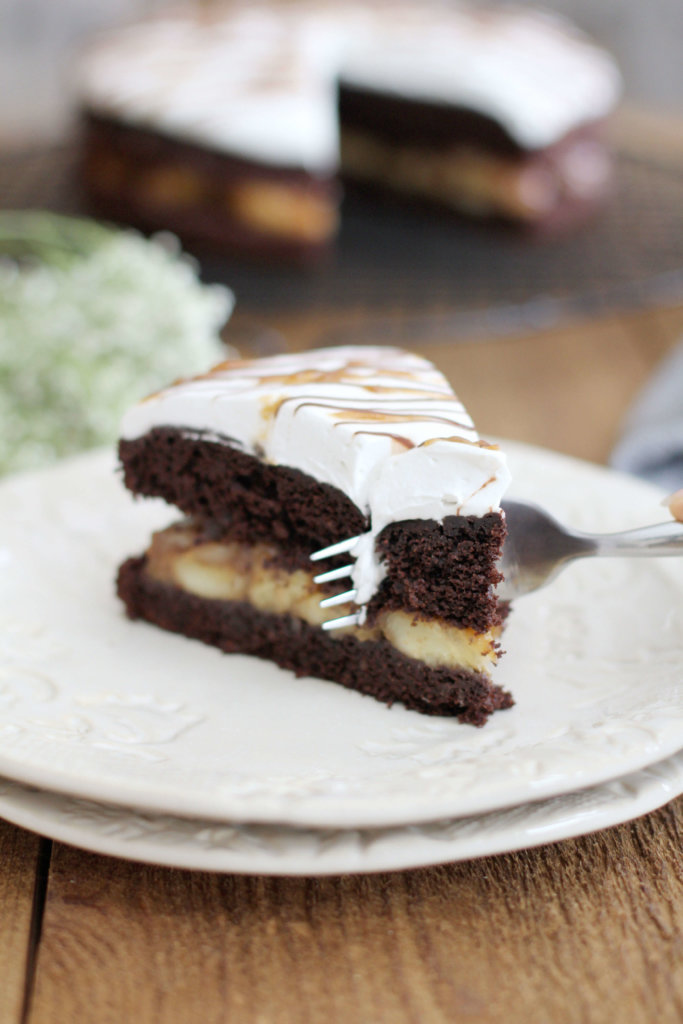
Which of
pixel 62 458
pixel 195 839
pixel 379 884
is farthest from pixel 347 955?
pixel 62 458

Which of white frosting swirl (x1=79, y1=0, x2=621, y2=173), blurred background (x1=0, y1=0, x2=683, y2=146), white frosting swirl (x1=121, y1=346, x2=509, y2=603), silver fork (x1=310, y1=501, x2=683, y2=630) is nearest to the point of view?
white frosting swirl (x1=121, y1=346, x2=509, y2=603)

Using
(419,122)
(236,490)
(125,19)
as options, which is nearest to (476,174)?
(419,122)

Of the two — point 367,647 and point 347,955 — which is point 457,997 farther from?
point 367,647

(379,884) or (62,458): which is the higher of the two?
Result: (379,884)

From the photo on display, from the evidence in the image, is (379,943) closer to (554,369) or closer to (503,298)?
(554,369)

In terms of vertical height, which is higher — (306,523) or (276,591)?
(306,523)

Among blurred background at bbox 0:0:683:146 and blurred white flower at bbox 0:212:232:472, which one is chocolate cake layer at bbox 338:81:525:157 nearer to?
blurred white flower at bbox 0:212:232:472

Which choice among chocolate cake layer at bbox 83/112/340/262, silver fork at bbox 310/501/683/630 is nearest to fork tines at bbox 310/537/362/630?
silver fork at bbox 310/501/683/630
